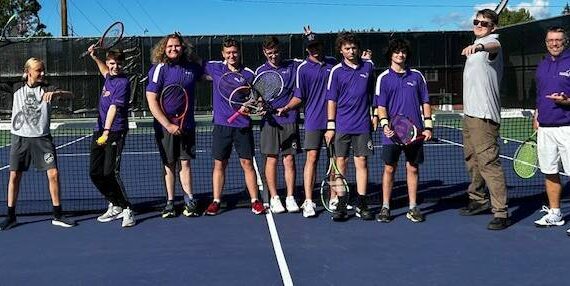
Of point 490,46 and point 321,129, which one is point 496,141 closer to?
point 490,46

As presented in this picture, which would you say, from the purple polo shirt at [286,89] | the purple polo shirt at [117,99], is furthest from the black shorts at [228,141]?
the purple polo shirt at [117,99]

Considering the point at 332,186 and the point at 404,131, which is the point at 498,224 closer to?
the point at 404,131

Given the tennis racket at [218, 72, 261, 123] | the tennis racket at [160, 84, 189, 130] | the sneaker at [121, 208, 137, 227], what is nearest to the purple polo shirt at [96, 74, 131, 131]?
the tennis racket at [160, 84, 189, 130]

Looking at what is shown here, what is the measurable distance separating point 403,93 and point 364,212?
41.3 inches

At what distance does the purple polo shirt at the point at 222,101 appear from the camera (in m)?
5.70

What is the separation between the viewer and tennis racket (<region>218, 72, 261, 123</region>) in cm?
559

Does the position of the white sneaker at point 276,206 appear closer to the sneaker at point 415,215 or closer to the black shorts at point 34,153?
the sneaker at point 415,215

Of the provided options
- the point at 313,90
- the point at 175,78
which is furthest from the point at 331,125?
the point at 175,78

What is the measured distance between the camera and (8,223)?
5484 mm

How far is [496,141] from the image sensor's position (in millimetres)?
5312

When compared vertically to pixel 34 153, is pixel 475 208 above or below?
below

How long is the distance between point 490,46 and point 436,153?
5834 millimetres

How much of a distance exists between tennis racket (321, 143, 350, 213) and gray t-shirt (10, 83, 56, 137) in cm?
237

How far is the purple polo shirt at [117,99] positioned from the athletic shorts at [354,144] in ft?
5.88
